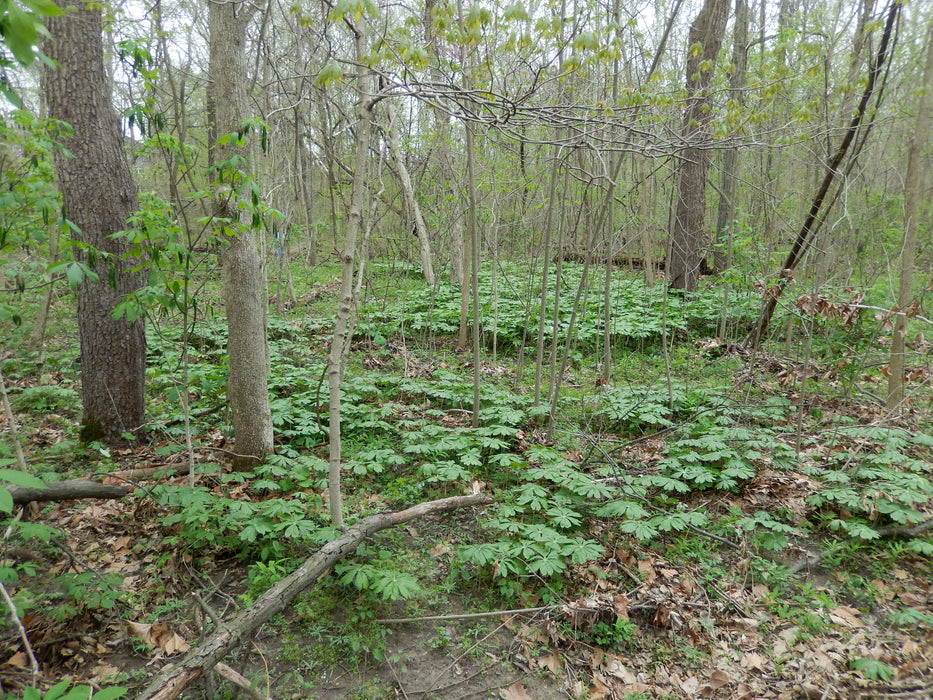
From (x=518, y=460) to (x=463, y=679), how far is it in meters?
1.93

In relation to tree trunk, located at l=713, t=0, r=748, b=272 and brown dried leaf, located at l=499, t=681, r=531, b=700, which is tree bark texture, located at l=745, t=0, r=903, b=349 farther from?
brown dried leaf, located at l=499, t=681, r=531, b=700

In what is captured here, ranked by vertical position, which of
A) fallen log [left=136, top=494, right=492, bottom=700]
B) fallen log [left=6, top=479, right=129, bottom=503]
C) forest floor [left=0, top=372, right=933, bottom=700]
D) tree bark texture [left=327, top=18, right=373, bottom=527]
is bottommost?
forest floor [left=0, top=372, right=933, bottom=700]

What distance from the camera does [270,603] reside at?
2795 mm

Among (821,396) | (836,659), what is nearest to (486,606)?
(836,659)

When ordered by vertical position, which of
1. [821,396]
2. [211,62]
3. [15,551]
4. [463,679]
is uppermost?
[211,62]

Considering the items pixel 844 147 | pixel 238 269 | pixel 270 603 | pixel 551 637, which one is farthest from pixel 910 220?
pixel 270 603

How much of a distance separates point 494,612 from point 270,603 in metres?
1.34

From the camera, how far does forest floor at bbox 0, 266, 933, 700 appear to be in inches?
110

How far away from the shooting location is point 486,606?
3340 millimetres

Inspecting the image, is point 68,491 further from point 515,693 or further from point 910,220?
point 910,220

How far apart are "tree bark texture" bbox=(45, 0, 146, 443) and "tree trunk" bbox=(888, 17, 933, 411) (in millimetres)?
6651

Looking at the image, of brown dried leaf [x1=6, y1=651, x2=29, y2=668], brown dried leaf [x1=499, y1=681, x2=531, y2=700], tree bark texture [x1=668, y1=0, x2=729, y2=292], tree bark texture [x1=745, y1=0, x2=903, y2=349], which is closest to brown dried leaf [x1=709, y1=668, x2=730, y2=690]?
brown dried leaf [x1=499, y1=681, x2=531, y2=700]

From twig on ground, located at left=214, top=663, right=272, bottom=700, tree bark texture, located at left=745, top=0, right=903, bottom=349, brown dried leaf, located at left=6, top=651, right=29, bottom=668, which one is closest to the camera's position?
twig on ground, located at left=214, top=663, right=272, bottom=700

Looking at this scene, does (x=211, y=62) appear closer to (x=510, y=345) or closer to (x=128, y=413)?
(x=128, y=413)
